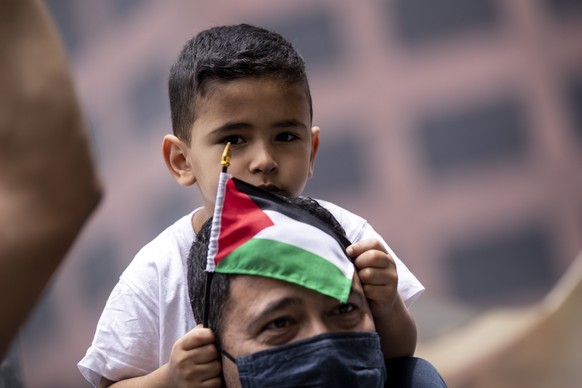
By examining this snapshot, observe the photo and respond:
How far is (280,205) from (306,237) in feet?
0.41

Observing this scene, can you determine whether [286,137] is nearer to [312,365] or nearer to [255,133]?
[255,133]

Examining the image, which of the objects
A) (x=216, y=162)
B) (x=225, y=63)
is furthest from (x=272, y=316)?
(x=225, y=63)

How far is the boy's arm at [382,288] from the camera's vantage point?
217 centimetres

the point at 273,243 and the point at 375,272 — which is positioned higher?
the point at 273,243

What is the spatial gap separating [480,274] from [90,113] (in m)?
3.08

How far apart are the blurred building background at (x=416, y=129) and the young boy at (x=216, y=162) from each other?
3.70 metres

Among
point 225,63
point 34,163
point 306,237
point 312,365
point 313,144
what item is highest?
point 225,63

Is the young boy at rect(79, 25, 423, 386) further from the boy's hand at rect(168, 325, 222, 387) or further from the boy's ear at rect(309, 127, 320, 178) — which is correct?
the boy's hand at rect(168, 325, 222, 387)

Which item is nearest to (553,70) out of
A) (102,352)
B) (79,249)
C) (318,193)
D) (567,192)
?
(567,192)

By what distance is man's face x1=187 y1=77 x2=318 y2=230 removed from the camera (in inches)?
97.7

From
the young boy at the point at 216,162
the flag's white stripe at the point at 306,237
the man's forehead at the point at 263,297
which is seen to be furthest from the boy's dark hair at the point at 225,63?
the man's forehead at the point at 263,297

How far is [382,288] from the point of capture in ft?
7.15

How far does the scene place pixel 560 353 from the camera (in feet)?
19.6

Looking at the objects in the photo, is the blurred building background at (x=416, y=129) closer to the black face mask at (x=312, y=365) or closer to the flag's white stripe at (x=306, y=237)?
the flag's white stripe at (x=306, y=237)
